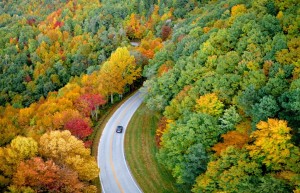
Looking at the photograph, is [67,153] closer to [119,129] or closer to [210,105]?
[119,129]

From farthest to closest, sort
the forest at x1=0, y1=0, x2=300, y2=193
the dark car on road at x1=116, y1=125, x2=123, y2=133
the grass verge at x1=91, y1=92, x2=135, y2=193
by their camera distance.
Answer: the dark car on road at x1=116, y1=125, x2=123, y2=133 → the grass verge at x1=91, y1=92, x2=135, y2=193 → the forest at x1=0, y1=0, x2=300, y2=193

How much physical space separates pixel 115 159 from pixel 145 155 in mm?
4867

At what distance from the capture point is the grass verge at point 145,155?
138ft

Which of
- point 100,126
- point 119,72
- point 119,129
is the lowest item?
point 119,129

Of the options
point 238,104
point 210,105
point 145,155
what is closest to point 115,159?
point 145,155

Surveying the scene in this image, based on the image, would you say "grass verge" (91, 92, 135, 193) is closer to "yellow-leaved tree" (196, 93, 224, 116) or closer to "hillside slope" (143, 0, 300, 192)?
"hillside slope" (143, 0, 300, 192)

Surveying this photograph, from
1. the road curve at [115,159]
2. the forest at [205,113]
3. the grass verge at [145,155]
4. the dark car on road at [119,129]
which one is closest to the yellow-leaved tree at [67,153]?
the forest at [205,113]

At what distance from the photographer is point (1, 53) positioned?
122m

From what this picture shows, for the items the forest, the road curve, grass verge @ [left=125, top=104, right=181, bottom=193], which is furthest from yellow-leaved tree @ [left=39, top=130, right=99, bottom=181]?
grass verge @ [left=125, top=104, right=181, bottom=193]

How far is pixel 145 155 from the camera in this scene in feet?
159

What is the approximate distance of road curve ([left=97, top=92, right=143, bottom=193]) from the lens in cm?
4188

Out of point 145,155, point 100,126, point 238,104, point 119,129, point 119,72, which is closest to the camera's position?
point 238,104

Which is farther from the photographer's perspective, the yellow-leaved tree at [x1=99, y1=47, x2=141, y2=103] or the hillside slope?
the yellow-leaved tree at [x1=99, y1=47, x2=141, y2=103]

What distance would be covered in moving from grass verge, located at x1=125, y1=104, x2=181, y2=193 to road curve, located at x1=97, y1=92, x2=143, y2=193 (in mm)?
979
